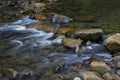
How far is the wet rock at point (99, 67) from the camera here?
6.58 meters

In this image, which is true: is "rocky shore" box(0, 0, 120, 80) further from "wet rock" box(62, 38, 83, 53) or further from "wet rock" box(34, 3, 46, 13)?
"wet rock" box(34, 3, 46, 13)

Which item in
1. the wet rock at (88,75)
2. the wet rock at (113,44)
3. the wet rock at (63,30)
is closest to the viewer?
the wet rock at (88,75)

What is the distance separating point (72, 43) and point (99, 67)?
181cm

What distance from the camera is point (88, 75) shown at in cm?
634

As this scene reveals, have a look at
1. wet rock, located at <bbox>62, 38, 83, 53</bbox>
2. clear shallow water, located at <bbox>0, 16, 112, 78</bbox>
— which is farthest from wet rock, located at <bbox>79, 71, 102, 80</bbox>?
wet rock, located at <bbox>62, 38, 83, 53</bbox>

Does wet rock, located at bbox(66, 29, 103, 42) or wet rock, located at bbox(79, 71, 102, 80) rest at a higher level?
wet rock, located at bbox(66, 29, 103, 42)

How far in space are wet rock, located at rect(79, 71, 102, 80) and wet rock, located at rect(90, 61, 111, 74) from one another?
0.76 feet

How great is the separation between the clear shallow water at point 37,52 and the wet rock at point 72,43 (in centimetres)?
15

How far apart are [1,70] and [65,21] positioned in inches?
179

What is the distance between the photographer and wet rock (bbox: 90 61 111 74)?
6578 millimetres

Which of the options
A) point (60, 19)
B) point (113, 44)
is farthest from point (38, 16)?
point (113, 44)

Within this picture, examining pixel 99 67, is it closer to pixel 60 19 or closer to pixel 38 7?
pixel 60 19

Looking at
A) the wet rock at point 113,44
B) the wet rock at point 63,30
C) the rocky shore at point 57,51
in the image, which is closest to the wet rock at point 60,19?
the rocky shore at point 57,51

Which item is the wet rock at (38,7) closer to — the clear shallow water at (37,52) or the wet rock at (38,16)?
the wet rock at (38,16)
